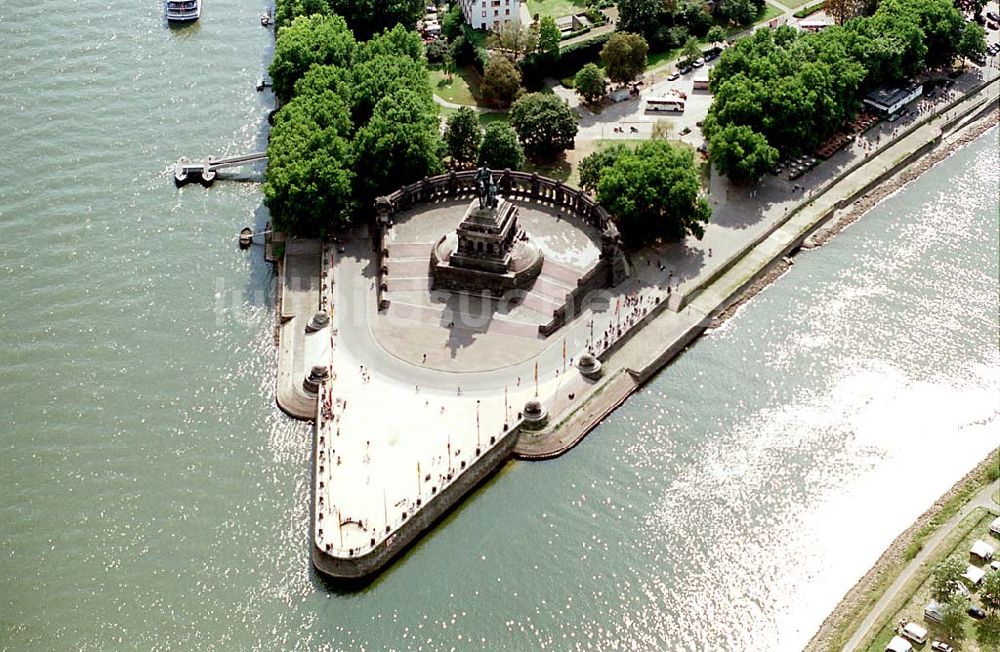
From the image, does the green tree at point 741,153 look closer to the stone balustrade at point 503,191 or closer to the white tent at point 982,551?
the stone balustrade at point 503,191

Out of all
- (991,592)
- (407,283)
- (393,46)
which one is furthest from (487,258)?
(991,592)

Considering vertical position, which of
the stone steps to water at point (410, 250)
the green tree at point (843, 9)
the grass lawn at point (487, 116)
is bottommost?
the stone steps to water at point (410, 250)

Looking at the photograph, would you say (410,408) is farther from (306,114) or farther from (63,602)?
(306,114)

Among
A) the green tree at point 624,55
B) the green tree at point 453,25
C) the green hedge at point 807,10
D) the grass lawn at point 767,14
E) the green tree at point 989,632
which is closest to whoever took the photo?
the green tree at point 989,632

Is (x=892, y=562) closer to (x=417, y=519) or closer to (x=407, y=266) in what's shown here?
(x=417, y=519)

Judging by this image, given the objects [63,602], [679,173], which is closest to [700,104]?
[679,173]

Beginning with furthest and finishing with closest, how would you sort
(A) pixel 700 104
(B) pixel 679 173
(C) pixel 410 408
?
(A) pixel 700 104 < (B) pixel 679 173 < (C) pixel 410 408

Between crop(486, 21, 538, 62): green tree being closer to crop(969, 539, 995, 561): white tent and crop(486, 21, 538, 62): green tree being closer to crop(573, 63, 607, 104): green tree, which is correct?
crop(573, 63, 607, 104): green tree

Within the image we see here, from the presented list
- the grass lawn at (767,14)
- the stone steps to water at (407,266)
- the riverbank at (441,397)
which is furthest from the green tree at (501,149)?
the grass lawn at (767,14)
